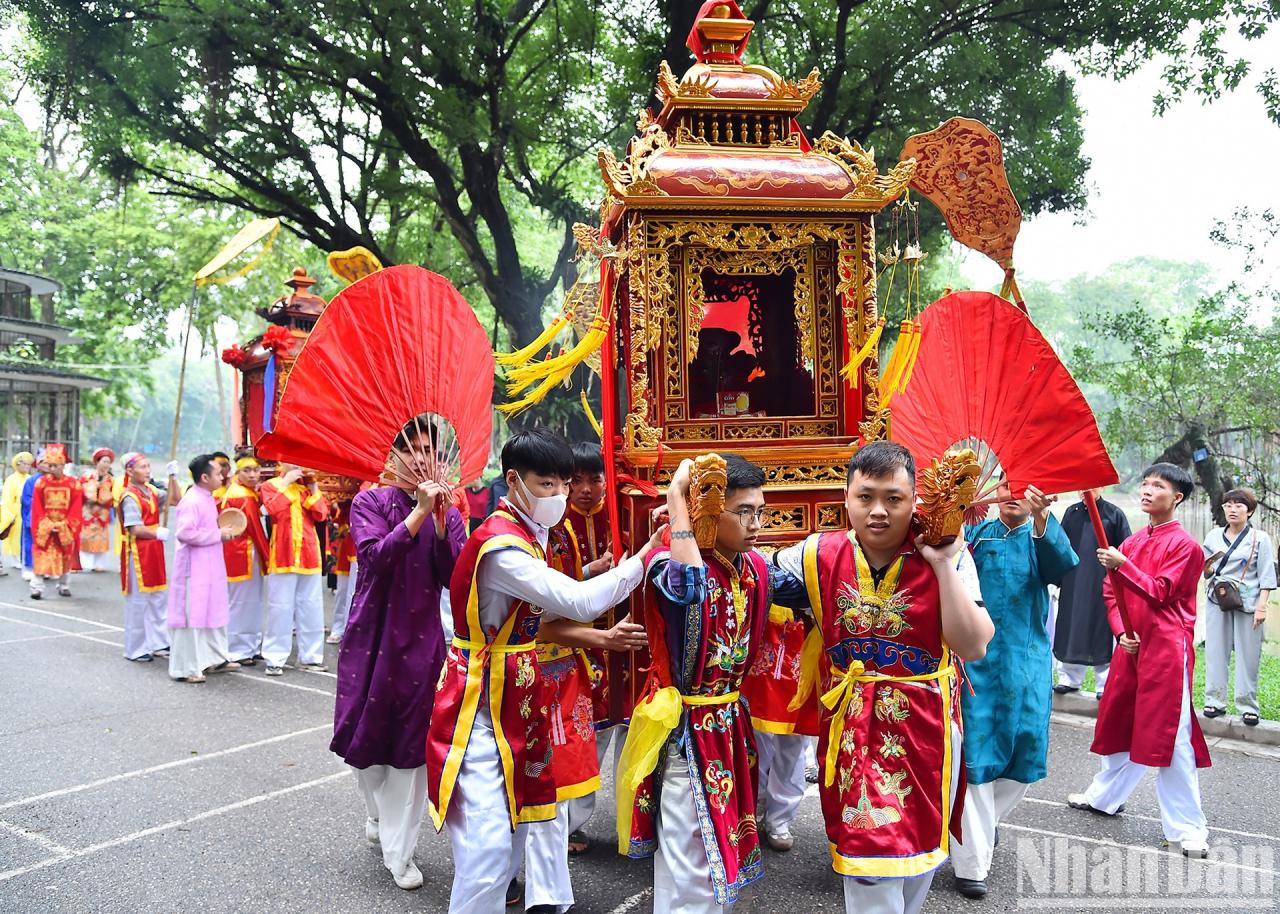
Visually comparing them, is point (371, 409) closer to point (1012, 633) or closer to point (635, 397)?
point (635, 397)

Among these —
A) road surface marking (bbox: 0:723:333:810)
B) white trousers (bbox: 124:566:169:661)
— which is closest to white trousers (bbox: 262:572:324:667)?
white trousers (bbox: 124:566:169:661)

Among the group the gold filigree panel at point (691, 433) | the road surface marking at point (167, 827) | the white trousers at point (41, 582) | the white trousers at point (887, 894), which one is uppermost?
the gold filigree panel at point (691, 433)

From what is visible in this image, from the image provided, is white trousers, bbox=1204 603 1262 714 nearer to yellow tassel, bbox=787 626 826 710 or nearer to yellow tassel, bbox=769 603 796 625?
yellow tassel, bbox=769 603 796 625

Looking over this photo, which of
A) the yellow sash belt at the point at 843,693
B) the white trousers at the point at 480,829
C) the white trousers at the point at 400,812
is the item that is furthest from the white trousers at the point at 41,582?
the yellow sash belt at the point at 843,693

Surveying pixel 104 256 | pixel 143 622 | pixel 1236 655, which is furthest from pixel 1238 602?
pixel 104 256

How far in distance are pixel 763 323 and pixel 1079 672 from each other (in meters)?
4.18

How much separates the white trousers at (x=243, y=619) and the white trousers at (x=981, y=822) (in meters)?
6.91

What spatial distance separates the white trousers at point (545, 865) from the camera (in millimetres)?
3514

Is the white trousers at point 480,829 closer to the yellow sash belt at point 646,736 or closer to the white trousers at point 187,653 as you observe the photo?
the yellow sash belt at point 646,736

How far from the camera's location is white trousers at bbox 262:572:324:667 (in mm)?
8211

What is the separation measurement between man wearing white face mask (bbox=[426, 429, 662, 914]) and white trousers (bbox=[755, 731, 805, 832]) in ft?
4.74

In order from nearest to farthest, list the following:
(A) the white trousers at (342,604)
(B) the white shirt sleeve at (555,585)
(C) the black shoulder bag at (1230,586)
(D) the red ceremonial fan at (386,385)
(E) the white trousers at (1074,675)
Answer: (B) the white shirt sleeve at (555,585) < (D) the red ceremonial fan at (386,385) < (C) the black shoulder bag at (1230,586) < (E) the white trousers at (1074,675) < (A) the white trousers at (342,604)

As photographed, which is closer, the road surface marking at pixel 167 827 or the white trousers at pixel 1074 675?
the road surface marking at pixel 167 827

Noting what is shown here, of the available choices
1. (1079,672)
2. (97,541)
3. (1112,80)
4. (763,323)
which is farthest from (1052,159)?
(97,541)
